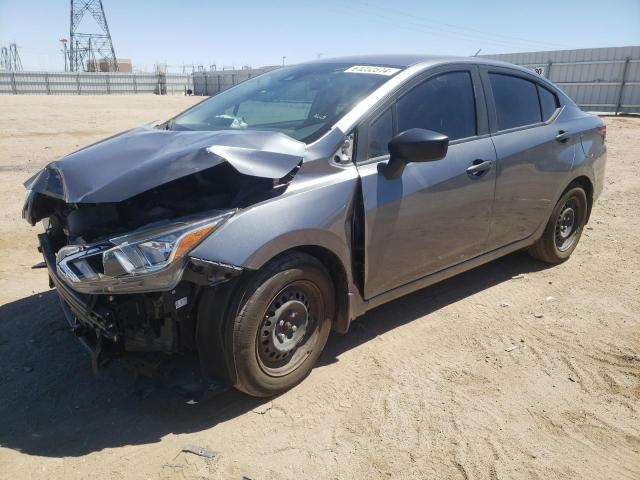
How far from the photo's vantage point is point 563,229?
201 inches

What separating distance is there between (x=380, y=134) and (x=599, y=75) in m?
22.9

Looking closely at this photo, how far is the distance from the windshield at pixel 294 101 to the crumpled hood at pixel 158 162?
367 mm

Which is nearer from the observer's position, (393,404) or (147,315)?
(147,315)

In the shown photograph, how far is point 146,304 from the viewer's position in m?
2.59

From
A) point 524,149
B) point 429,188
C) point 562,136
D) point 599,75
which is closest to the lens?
point 429,188

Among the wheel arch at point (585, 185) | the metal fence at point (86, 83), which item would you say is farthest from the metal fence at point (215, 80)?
the wheel arch at point (585, 185)

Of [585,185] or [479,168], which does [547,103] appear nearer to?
[585,185]

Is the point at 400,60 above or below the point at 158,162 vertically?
above

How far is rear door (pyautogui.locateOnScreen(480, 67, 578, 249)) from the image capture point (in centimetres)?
404

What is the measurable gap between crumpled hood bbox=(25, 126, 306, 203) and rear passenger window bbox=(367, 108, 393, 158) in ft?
1.60

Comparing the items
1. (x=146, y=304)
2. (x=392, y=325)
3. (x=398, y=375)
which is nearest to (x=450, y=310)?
(x=392, y=325)

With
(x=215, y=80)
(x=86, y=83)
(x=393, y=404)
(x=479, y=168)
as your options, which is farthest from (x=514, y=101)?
(x=215, y=80)

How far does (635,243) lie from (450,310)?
2.97m

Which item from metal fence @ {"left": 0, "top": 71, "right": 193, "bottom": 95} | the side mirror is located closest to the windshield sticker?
the side mirror
